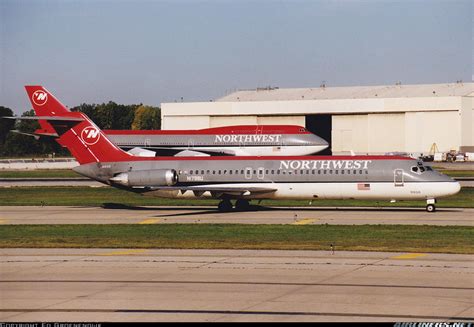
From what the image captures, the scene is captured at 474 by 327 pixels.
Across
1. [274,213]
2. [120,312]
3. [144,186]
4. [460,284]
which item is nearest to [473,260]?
[460,284]

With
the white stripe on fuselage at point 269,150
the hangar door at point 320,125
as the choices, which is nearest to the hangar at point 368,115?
the hangar door at point 320,125

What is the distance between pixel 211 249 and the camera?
3186cm

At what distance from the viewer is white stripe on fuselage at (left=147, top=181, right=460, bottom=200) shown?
45906mm

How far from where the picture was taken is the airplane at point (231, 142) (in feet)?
291

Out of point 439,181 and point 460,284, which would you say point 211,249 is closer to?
point 460,284

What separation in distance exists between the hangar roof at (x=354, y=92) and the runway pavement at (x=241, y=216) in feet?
272

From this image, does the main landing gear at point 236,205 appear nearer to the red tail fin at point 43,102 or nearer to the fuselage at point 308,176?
the fuselage at point 308,176

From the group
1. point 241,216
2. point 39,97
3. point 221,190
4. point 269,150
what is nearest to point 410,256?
point 241,216

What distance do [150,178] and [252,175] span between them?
5953 millimetres

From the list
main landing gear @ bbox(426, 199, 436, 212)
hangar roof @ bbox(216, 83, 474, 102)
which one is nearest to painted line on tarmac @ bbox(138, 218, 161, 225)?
main landing gear @ bbox(426, 199, 436, 212)

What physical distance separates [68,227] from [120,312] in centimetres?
2086

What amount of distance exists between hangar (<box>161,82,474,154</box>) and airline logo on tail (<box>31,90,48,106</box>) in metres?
69.6

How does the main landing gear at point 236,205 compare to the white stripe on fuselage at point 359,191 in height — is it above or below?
below

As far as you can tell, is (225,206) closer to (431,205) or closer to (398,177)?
(398,177)
